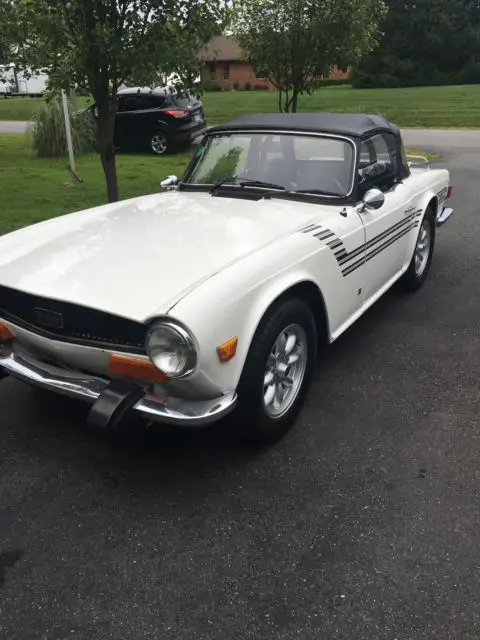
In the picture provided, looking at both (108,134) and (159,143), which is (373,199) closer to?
(108,134)

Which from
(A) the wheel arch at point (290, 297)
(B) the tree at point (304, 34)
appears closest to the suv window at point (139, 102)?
(B) the tree at point (304, 34)

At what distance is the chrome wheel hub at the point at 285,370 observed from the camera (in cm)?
300

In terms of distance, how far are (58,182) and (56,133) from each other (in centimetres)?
371

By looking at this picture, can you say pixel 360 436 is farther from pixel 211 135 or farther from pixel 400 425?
pixel 211 135

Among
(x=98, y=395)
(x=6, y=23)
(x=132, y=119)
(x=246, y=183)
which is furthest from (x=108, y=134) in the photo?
(x=132, y=119)

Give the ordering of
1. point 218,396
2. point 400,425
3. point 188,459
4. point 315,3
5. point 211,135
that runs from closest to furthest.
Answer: point 218,396
point 188,459
point 400,425
point 211,135
point 315,3

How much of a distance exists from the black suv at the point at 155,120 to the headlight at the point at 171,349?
41.6 ft

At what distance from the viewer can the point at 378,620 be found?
2061 mm

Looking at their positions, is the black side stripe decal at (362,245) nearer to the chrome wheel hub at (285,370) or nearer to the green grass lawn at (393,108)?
the chrome wheel hub at (285,370)

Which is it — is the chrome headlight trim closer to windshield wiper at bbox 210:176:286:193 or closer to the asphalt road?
the asphalt road

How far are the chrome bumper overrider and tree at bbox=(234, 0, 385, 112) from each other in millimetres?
8682

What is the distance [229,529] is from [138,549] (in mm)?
393

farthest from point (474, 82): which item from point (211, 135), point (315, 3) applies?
point (211, 135)

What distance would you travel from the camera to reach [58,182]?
10.8 meters
